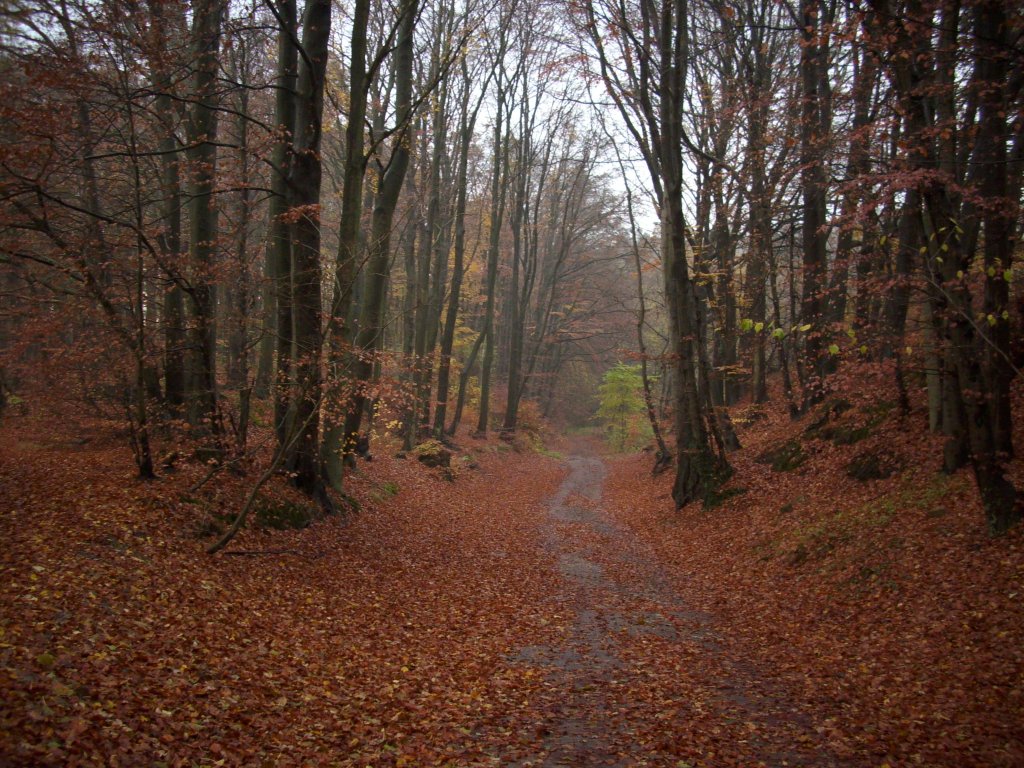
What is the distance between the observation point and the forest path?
4664 mm

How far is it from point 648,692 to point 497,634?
217 cm

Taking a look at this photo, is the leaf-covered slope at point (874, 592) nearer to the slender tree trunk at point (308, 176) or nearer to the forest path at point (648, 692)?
the forest path at point (648, 692)

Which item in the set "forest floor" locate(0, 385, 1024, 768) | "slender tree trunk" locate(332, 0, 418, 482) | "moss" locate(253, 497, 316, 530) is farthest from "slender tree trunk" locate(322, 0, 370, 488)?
"forest floor" locate(0, 385, 1024, 768)

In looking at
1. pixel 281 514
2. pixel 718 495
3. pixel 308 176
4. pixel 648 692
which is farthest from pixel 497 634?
pixel 718 495

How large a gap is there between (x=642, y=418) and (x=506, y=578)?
94.0 feet

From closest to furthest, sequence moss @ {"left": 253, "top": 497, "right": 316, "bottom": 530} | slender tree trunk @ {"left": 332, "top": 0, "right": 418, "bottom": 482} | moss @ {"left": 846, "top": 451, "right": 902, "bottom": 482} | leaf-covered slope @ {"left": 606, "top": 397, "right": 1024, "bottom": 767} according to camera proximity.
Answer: leaf-covered slope @ {"left": 606, "top": 397, "right": 1024, "bottom": 767}
moss @ {"left": 253, "top": 497, "right": 316, "bottom": 530}
moss @ {"left": 846, "top": 451, "right": 902, "bottom": 482}
slender tree trunk @ {"left": 332, "top": 0, "right": 418, "bottom": 482}

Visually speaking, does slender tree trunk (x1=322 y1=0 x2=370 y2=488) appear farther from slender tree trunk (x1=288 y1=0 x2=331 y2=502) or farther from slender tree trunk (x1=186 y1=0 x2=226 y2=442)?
slender tree trunk (x1=186 y1=0 x2=226 y2=442)

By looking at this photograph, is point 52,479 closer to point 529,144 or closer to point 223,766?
point 223,766

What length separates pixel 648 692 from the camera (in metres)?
5.77

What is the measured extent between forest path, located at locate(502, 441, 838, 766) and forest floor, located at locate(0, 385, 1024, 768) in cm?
3

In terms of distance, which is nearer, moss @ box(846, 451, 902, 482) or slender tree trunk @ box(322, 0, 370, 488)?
slender tree trunk @ box(322, 0, 370, 488)

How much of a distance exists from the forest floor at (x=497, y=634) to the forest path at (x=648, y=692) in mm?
30

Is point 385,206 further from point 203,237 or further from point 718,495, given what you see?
point 718,495

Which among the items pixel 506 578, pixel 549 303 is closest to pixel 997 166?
pixel 506 578
